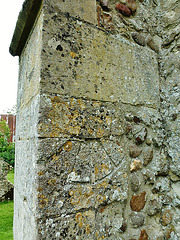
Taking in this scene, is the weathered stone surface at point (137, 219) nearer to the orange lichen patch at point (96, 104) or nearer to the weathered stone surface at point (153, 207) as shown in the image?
the weathered stone surface at point (153, 207)

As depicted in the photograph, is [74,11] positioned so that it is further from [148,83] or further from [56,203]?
[56,203]

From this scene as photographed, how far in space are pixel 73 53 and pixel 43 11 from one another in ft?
0.90

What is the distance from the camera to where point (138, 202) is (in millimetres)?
1287

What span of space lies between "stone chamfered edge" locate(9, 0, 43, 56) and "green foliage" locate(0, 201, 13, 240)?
8.06 ft

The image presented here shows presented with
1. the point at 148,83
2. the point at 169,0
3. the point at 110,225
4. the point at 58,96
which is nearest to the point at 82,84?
the point at 58,96

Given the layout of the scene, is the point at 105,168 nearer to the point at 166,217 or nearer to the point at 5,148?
the point at 166,217

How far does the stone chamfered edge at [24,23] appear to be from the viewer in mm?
1168

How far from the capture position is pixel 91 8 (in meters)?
1.26

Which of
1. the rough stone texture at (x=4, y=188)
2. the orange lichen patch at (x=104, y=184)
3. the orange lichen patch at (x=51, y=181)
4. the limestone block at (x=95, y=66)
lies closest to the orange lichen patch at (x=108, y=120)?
the limestone block at (x=95, y=66)

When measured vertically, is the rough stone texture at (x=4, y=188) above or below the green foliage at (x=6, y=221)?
above

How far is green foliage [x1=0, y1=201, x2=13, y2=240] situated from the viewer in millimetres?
2613

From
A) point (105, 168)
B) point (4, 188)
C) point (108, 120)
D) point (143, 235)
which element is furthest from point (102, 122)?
point (4, 188)

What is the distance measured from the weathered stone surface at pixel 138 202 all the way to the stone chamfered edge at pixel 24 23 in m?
1.38

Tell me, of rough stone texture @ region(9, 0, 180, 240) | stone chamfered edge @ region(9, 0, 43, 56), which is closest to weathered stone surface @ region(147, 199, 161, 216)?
rough stone texture @ region(9, 0, 180, 240)
